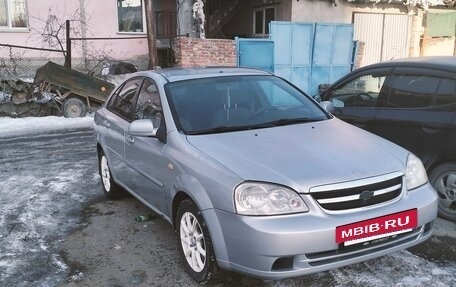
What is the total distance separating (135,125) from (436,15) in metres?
16.3

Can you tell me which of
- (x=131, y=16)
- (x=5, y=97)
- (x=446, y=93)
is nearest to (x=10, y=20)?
(x=131, y=16)

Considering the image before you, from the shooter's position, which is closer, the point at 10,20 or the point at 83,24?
the point at 10,20

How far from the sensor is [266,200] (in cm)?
294

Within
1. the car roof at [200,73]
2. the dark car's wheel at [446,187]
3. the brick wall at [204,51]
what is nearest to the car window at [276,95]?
the car roof at [200,73]

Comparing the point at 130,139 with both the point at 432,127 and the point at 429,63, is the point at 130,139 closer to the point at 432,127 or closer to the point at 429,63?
the point at 432,127

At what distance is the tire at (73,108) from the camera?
11336mm

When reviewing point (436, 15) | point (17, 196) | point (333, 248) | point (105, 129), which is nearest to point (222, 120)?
point (333, 248)

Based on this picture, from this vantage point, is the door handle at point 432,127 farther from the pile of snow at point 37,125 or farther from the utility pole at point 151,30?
the utility pole at point 151,30

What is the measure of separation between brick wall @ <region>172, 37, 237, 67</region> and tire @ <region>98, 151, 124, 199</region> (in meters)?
6.70

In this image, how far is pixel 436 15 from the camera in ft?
56.3

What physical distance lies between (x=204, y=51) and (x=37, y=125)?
4506 millimetres

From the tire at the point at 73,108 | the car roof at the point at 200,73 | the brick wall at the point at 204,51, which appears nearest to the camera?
the car roof at the point at 200,73

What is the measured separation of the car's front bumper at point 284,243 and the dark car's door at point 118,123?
6.62 feet

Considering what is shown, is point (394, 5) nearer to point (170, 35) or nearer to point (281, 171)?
point (170, 35)
